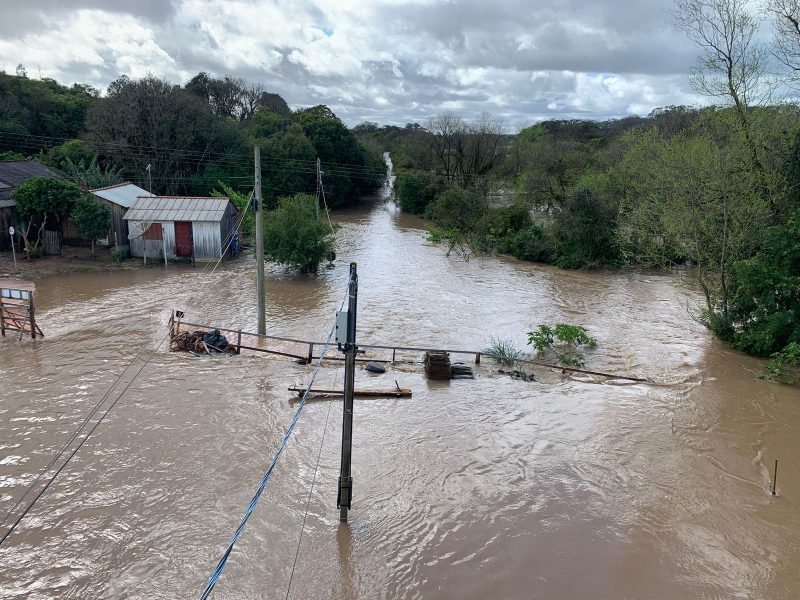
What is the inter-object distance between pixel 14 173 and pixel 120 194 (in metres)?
5.58

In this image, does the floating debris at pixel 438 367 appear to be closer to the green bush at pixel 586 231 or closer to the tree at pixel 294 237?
the tree at pixel 294 237

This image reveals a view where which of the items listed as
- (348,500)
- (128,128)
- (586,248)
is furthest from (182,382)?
(128,128)

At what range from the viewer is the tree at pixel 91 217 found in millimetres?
27922

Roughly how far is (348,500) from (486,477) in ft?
10.8

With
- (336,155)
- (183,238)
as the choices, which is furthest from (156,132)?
(336,155)

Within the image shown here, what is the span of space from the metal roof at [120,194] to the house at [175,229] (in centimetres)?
61

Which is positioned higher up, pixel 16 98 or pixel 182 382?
pixel 16 98

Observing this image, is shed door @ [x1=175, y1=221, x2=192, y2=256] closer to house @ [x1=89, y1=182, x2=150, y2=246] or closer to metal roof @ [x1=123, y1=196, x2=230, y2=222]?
metal roof @ [x1=123, y1=196, x2=230, y2=222]

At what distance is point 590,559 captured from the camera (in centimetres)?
957

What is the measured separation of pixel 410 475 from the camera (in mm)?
11828

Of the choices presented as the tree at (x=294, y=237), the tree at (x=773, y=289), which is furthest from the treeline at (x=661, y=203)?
the tree at (x=294, y=237)

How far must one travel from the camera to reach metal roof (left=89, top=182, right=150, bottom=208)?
2997 centimetres

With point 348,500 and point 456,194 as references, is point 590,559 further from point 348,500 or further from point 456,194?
point 456,194

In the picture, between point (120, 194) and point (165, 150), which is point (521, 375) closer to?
point (120, 194)
